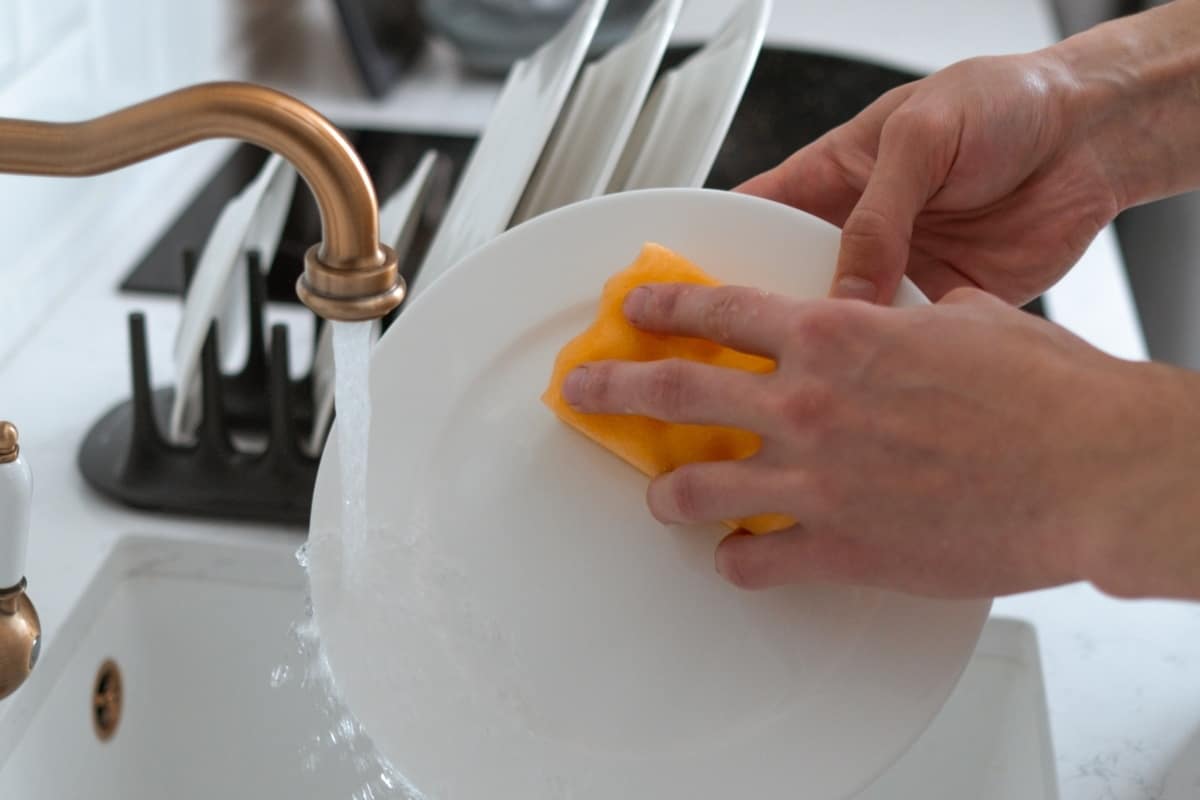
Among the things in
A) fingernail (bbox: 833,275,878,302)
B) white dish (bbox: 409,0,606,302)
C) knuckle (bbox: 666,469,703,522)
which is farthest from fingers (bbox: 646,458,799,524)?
white dish (bbox: 409,0,606,302)

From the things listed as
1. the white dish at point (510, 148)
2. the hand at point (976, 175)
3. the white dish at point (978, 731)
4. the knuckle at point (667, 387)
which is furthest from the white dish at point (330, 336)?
the white dish at point (978, 731)

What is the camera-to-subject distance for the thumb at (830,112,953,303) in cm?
67

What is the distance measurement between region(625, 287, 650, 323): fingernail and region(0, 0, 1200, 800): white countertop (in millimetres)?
375

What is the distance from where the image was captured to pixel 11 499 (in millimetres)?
557

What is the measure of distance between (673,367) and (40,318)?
706mm

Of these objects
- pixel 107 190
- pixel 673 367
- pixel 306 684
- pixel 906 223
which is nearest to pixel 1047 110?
pixel 906 223

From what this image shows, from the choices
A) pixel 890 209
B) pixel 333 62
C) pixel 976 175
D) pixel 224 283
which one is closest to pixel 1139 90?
pixel 976 175

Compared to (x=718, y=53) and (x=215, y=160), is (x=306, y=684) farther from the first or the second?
(x=215, y=160)

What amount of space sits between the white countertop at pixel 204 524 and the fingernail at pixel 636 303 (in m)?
0.37

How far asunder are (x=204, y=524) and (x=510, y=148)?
336 millimetres

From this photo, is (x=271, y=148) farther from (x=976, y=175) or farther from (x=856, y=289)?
(x=976, y=175)

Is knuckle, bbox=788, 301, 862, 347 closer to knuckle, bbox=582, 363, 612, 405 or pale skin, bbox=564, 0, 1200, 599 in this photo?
pale skin, bbox=564, 0, 1200, 599

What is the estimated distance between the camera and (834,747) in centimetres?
67

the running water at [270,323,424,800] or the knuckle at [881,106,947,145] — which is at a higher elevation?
the knuckle at [881,106,947,145]
